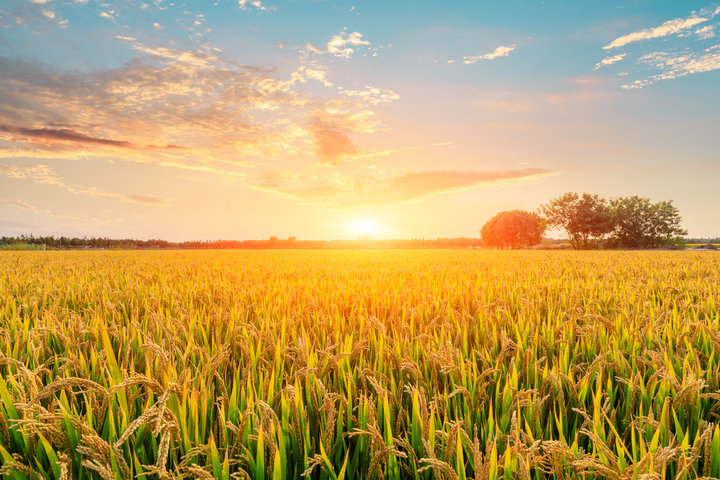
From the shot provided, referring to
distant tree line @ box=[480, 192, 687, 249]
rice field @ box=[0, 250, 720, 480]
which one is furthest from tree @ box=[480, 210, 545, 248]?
rice field @ box=[0, 250, 720, 480]

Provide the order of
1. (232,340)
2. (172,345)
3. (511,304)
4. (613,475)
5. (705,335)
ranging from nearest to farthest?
(613,475) < (172,345) < (705,335) < (232,340) < (511,304)

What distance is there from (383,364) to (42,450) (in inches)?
81.7

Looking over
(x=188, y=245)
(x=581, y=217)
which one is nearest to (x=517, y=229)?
(x=581, y=217)

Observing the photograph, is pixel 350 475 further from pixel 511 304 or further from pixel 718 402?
pixel 511 304

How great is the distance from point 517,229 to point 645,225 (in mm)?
28497

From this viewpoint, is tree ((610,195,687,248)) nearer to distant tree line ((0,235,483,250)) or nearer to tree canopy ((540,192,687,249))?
tree canopy ((540,192,687,249))

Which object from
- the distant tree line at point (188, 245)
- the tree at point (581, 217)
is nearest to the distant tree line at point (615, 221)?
the tree at point (581, 217)

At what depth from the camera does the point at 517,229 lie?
104688mm

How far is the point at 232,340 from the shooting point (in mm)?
3855

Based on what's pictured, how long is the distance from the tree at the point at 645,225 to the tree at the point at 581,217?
371 centimetres

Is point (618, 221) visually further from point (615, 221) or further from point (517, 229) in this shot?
point (517, 229)

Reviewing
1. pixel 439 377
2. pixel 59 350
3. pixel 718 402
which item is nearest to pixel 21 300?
pixel 59 350

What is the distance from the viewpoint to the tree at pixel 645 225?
83.7 metres

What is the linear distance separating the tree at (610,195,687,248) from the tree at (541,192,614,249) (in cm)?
371
